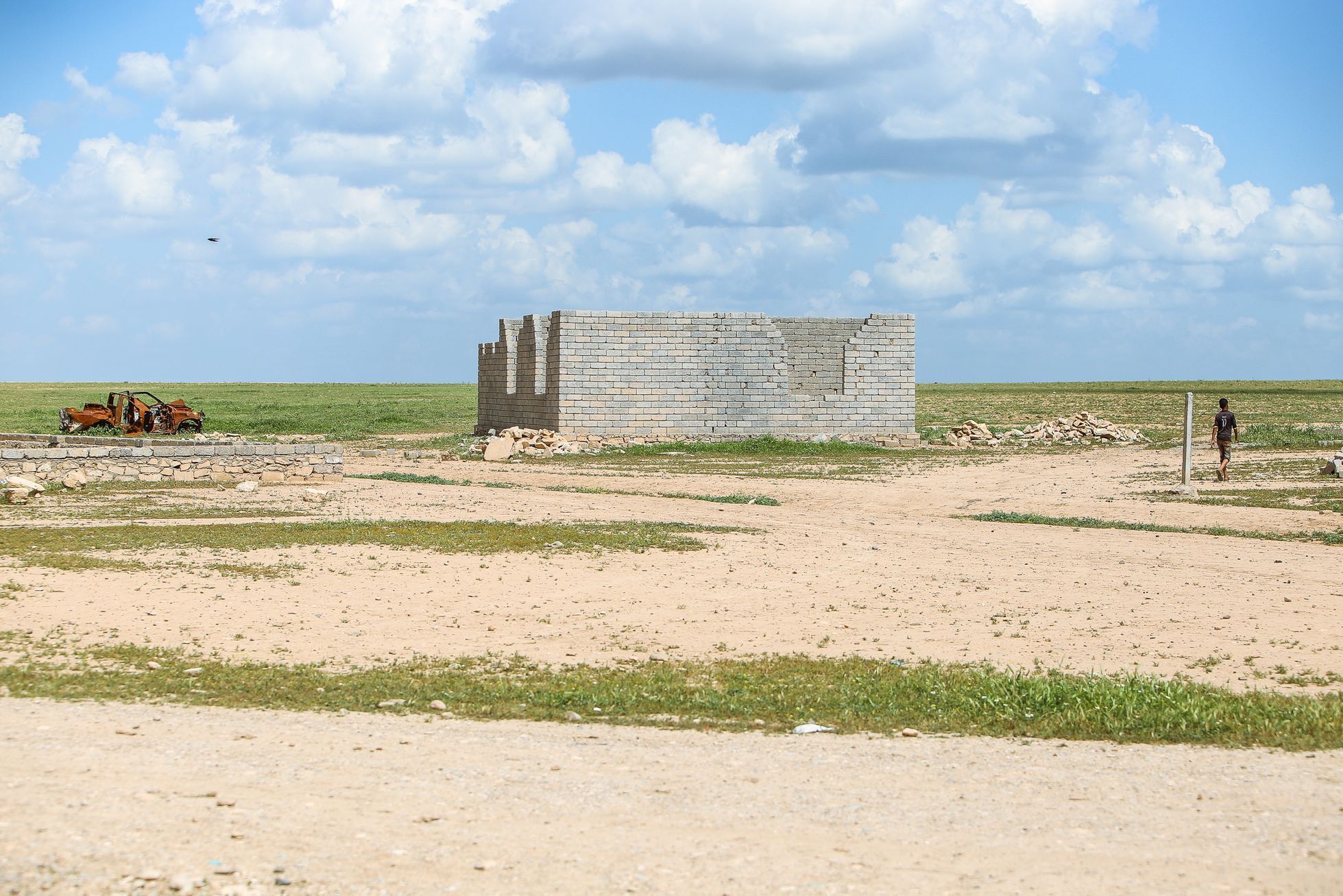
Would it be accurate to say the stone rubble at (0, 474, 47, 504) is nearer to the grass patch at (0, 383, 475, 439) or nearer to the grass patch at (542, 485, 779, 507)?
the grass patch at (542, 485, 779, 507)

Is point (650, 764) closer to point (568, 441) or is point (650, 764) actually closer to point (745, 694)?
point (745, 694)

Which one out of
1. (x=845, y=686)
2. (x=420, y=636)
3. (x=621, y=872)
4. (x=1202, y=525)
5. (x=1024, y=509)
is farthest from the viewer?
(x=1024, y=509)

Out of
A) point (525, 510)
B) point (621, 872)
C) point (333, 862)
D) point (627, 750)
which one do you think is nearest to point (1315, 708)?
point (627, 750)

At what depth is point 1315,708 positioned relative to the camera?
23.0ft

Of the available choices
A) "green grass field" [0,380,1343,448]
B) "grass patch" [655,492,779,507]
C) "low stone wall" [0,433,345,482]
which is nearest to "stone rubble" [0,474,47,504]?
→ "low stone wall" [0,433,345,482]

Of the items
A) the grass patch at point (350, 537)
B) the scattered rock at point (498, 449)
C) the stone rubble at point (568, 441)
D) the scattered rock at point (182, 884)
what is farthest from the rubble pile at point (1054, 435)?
the scattered rock at point (182, 884)

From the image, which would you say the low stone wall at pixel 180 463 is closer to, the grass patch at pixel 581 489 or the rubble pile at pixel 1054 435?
the grass patch at pixel 581 489

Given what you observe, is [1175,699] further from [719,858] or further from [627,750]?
[719,858]

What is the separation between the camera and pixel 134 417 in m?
31.2

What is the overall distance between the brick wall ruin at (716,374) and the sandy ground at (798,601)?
14182mm

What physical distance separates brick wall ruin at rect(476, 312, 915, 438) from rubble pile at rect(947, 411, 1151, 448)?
1.56 meters

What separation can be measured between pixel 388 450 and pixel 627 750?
26.1 m

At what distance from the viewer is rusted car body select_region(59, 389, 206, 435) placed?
31.2 m

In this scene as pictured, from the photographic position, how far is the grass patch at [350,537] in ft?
43.6
